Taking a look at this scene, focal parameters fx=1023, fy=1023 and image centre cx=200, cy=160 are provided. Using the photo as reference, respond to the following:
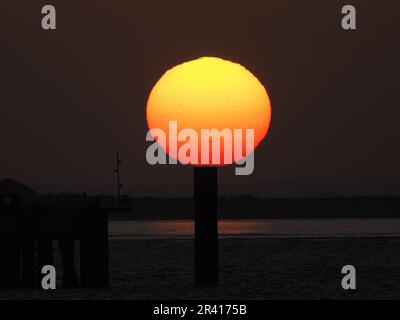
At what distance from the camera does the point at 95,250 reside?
22.3 metres

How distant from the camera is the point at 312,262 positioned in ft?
105

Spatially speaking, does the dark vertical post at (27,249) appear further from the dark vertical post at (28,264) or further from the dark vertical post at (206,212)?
the dark vertical post at (206,212)

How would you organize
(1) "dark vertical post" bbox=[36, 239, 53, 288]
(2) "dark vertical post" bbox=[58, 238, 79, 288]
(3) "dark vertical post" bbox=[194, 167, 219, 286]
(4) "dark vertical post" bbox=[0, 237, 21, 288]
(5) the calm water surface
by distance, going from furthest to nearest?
1. (5) the calm water surface
2. (2) "dark vertical post" bbox=[58, 238, 79, 288]
3. (1) "dark vertical post" bbox=[36, 239, 53, 288]
4. (4) "dark vertical post" bbox=[0, 237, 21, 288]
5. (3) "dark vertical post" bbox=[194, 167, 219, 286]

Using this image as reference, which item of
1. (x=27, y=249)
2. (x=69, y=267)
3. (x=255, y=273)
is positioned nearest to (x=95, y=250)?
(x=69, y=267)

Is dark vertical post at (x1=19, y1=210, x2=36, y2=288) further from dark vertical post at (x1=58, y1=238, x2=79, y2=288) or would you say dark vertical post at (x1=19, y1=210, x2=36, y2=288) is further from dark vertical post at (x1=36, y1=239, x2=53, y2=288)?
dark vertical post at (x1=58, y1=238, x2=79, y2=288)

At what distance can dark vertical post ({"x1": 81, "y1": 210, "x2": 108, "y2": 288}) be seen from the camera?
22.0 m

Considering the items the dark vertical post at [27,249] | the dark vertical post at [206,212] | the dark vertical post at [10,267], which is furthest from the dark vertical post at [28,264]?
the dark vertical post at [206,212]

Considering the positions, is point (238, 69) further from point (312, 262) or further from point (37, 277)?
point (312, 262)

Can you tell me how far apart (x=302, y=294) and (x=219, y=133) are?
4096 mm

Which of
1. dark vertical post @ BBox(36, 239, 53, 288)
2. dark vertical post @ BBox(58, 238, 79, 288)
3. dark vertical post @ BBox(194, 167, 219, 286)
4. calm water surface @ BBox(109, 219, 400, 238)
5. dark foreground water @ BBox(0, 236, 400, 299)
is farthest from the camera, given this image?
calm water surface @ BBox(109, 219, 400, 238)

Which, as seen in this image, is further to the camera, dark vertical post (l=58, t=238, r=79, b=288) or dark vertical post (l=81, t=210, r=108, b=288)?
dark vertical post (l=58, t=238, r=79, b=288)

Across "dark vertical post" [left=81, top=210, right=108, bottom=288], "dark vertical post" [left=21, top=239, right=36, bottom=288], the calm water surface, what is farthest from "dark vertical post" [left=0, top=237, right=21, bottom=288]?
the calm water surface

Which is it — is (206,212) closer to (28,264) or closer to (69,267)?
(69,267)
